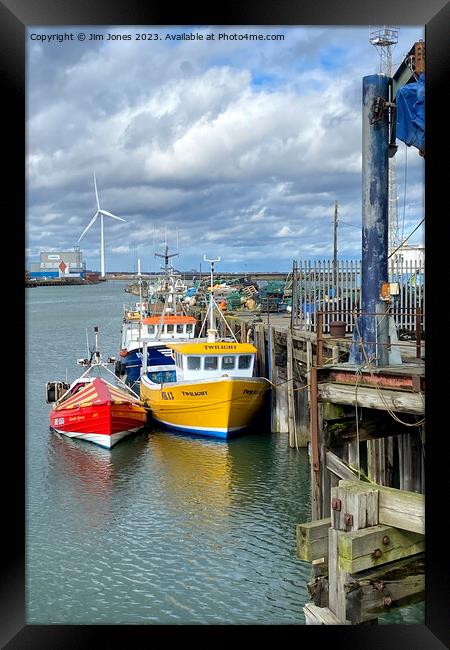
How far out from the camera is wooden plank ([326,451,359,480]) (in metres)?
7.24

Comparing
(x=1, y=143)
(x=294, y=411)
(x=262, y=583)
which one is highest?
(x=1, y=143)

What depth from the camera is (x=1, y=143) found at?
230 inches

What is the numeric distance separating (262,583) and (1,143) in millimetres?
6815

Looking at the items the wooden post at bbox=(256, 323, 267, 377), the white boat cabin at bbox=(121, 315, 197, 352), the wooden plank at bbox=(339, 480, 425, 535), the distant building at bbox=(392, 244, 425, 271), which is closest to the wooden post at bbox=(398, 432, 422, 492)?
the distant building at bbox=(392, 244, 425, 271)

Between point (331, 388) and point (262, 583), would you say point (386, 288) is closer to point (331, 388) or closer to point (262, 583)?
point (331, 388)

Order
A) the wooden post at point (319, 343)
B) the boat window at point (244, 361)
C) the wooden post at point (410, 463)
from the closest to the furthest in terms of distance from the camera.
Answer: the wooden post at point (319, 343) < the wooden post at point (410, 463) < the boat window at point (244, 361)

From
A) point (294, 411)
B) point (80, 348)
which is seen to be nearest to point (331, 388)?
point (294, 411)

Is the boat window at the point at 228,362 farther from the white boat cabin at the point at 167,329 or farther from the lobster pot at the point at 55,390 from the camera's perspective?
the white boat cabin at the point at 167,329

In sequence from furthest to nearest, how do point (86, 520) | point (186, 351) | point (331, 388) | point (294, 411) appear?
1. point (186, 351)
2. point (294, 411)
3. point (86, 520)
4. point (331, 388)

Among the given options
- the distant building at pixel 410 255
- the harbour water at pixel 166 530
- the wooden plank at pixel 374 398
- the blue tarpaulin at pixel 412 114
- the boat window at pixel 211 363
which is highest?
the blue tarpaulin at pixel 412 114

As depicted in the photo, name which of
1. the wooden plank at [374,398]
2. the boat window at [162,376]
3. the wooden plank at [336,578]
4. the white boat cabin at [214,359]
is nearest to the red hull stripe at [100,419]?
the white boat cabin at [214,359]

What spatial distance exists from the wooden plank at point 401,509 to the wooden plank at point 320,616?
97 cm

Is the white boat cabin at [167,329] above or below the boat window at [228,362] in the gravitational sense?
above

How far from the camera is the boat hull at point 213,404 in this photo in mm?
18016
